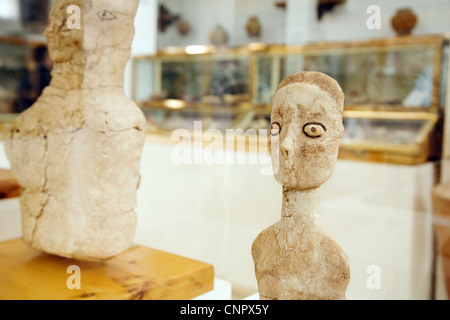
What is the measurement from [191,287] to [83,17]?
0.94 metres

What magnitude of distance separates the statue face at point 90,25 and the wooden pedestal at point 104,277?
0.70m

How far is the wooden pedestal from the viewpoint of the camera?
152 centimetres

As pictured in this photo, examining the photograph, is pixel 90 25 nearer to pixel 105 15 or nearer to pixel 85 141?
pixel 105 15

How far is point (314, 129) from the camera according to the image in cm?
105

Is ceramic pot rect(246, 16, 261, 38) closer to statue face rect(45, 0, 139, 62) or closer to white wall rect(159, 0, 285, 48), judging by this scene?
white wall rect(159, 0, 285, 48)

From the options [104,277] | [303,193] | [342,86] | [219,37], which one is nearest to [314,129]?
[303,193]

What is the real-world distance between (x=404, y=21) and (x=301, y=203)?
89.1 inches

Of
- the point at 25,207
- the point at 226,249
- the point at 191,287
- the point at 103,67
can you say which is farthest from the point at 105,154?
the point at 226,249

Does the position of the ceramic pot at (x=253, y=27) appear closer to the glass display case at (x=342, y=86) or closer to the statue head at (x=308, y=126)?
the glass display case at (x=342, y=86)

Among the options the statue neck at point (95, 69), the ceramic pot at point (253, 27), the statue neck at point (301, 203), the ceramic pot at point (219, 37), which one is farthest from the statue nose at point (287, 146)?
the ceramic pot at point (219, 37)

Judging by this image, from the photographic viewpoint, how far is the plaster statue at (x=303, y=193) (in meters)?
1.06

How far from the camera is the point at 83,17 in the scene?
5.10ft

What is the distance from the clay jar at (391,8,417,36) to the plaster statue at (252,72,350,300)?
2.14m

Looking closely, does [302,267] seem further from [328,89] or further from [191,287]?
[191,287]
